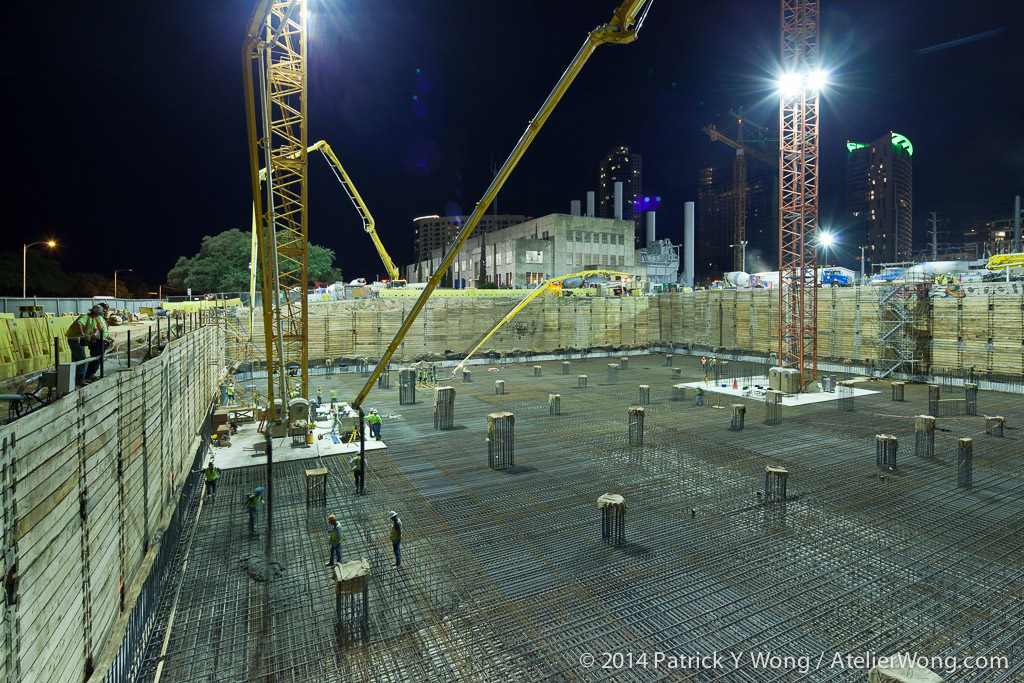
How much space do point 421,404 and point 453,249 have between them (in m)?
13.1

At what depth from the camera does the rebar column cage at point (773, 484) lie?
13.7 metres

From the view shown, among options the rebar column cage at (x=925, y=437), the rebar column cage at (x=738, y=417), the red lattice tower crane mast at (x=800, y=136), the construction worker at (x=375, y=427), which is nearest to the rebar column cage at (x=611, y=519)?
the construction worker at (x=375, y=427)

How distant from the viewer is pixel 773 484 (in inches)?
562

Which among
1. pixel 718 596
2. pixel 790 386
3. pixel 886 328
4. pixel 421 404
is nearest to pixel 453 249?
pixel 718 596

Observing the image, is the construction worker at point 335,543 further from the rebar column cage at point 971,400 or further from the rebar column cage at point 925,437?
the rebar column cage at point 971,400

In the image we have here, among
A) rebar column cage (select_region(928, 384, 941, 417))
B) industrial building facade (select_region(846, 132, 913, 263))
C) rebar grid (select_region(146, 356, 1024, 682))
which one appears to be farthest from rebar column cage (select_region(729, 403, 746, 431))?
industrial building facade (select_region(846, 132, 913, 263))

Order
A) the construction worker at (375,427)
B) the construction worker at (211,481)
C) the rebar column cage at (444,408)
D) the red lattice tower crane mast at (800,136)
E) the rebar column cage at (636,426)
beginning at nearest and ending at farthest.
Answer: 1. the construction worker at (211,481)
2. the rebar column cage at (636,426)
3. the construction worker at (375,427)
4. the rebar column cage at (444,408)
5. the red lattice tower crane mast at (800,136)

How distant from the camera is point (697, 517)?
12859 millimetres

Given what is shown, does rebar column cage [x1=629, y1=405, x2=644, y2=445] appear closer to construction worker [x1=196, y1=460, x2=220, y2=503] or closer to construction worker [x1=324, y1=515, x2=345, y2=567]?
construction worker [x1=324, y1=515, x2=345, y2=567]

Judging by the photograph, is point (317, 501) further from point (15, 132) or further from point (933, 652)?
point (15, 132)

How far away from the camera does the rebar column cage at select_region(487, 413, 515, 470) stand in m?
17.2

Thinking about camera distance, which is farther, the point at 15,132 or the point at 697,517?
the point at 15,132

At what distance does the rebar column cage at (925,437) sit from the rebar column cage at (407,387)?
21.2 meters

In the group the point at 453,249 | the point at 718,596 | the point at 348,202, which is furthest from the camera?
the point at 348,202
